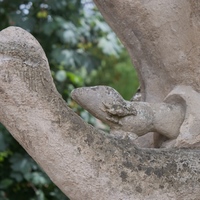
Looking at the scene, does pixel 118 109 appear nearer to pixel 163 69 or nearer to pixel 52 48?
pixel 163 69

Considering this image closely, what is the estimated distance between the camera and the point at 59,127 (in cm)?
103

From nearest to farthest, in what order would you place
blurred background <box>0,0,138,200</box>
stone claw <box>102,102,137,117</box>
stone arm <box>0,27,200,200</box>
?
stone arm <box>0,27,200,200</box> → stone claw <box>102,102,137,117</box> → blurred background <box>0,0,138,200</box>

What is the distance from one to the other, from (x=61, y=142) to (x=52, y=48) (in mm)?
1797

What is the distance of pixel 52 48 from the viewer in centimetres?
280

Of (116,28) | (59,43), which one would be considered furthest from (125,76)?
(116,28)

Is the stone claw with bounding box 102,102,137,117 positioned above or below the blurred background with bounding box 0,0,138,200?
above

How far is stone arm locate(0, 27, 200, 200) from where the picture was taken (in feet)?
3.34

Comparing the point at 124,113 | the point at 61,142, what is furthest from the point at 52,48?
the point at 61,142

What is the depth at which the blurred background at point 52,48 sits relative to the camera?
8.66ft

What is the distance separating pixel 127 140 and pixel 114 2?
0.98 feet

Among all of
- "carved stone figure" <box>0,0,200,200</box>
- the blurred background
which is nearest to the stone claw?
"carved stone figure" <box>0,0,200,200</box>

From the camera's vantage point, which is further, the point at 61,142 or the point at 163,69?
the point at 163,69

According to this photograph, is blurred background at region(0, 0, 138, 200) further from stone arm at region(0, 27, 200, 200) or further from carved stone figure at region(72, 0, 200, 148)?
stone arm at region(0, 27, 200, 200)

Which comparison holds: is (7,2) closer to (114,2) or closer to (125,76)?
(114,2)
